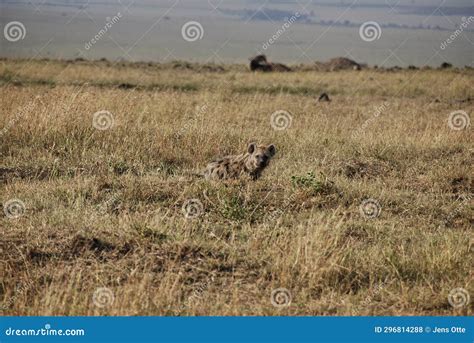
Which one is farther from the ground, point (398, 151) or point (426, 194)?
point (398, 151)

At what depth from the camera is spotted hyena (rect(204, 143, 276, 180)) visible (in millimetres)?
8523

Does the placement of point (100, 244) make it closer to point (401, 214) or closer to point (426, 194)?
point (401, 214)

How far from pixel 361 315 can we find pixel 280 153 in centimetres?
562

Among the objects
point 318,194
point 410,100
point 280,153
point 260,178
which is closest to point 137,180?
point 260,178

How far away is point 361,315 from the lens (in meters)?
5.04

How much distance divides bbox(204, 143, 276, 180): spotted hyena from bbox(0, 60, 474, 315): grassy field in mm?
217

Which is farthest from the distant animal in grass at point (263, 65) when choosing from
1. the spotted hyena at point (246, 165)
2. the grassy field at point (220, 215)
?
the spotted hyena at point (246, 165)

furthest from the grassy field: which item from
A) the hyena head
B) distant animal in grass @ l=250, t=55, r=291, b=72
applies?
distant animal in grass @ l=250, t=55, r=291, b=72

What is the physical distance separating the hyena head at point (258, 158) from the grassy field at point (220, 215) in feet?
0.64

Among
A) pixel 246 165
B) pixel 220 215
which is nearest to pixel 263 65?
pixel 246 165

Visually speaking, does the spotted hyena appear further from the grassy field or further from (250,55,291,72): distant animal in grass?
(250,55,291,72): distant animal in grass

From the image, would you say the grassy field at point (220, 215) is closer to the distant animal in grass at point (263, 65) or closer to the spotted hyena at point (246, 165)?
the spotted hyena at point (246, 165)

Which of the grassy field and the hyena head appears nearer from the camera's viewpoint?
the grassy field

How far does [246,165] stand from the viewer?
867 centimetres
